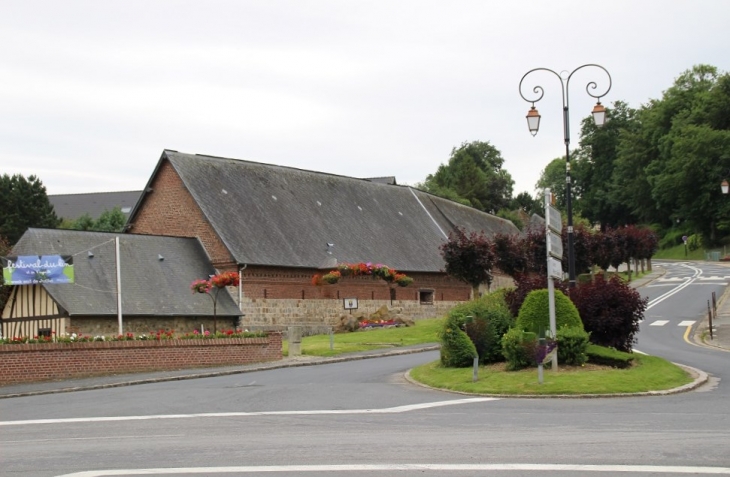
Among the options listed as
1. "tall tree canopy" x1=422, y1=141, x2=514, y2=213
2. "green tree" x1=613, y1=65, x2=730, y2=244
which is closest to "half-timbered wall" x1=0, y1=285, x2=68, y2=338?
"tall tree canopy" x1=422, y1=141, x2=514, y2=213

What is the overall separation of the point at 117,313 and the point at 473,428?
2611 centimetres

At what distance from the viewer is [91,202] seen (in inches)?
4574

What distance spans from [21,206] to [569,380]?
58.4 metres

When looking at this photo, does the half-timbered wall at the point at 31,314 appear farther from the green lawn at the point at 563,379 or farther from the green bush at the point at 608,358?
the green bush at the point at 608,358

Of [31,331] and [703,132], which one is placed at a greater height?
[703,132]

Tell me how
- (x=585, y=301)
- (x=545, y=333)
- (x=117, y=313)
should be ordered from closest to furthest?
(x=545, y=333) < (x=585, y=301) < (x=117, y=313)

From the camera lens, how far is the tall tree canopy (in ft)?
348

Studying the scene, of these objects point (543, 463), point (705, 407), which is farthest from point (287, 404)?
point (543, 463)

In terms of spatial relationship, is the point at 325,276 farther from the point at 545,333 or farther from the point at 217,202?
the point at 545,333

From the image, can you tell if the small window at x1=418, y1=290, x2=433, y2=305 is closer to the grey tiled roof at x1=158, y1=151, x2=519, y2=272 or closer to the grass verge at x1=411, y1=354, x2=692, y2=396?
the grey tiled roof at x1=158, y1=151, x2=519, y2=272

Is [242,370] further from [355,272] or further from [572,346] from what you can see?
[355,272]

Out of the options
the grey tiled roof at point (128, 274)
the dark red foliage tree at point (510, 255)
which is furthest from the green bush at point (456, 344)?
the dark red foliage tree at point (510, 255)

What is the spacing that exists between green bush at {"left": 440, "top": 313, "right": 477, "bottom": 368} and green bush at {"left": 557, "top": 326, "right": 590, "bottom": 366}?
8.48 feet

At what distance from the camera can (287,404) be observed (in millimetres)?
18172
